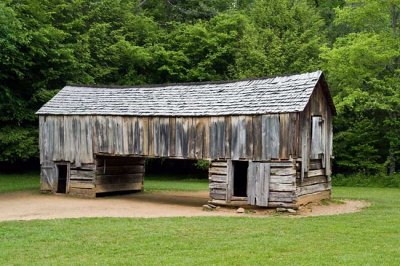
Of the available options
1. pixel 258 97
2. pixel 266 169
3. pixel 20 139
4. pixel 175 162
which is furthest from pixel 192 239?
pixel 175 162

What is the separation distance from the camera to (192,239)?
1450 centimetres

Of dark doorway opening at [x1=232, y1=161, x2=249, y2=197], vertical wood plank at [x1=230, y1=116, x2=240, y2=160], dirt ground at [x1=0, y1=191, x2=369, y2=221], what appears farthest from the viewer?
dark doorway opening at [x1=232, y1=161, x2=249, y2=197]

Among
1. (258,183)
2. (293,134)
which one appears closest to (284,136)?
(293,134)

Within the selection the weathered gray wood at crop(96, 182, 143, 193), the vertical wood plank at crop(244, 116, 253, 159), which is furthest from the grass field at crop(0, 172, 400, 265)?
the weathered gray wood at crop(96, 182, 143, 193)

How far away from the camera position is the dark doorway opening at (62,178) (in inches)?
1091

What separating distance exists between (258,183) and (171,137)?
4.60 meters

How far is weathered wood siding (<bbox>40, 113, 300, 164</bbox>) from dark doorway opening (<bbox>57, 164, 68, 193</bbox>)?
1.19m

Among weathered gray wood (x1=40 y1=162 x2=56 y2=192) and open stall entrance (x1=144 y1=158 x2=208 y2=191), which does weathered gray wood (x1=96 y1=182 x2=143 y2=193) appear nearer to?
weathered gray wood (x1=40 y1=162 x2=56 y2=192)

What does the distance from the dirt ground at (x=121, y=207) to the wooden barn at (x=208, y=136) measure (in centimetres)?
83

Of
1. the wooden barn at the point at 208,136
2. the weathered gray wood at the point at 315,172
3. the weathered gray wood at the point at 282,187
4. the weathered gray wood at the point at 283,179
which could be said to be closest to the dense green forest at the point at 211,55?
the wooden barn at the point at 208,136

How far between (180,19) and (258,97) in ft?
95.8

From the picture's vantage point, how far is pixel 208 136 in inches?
877

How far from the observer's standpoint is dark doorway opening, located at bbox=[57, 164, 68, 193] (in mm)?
27703

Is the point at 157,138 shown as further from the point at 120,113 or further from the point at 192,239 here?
the point at 192,239
